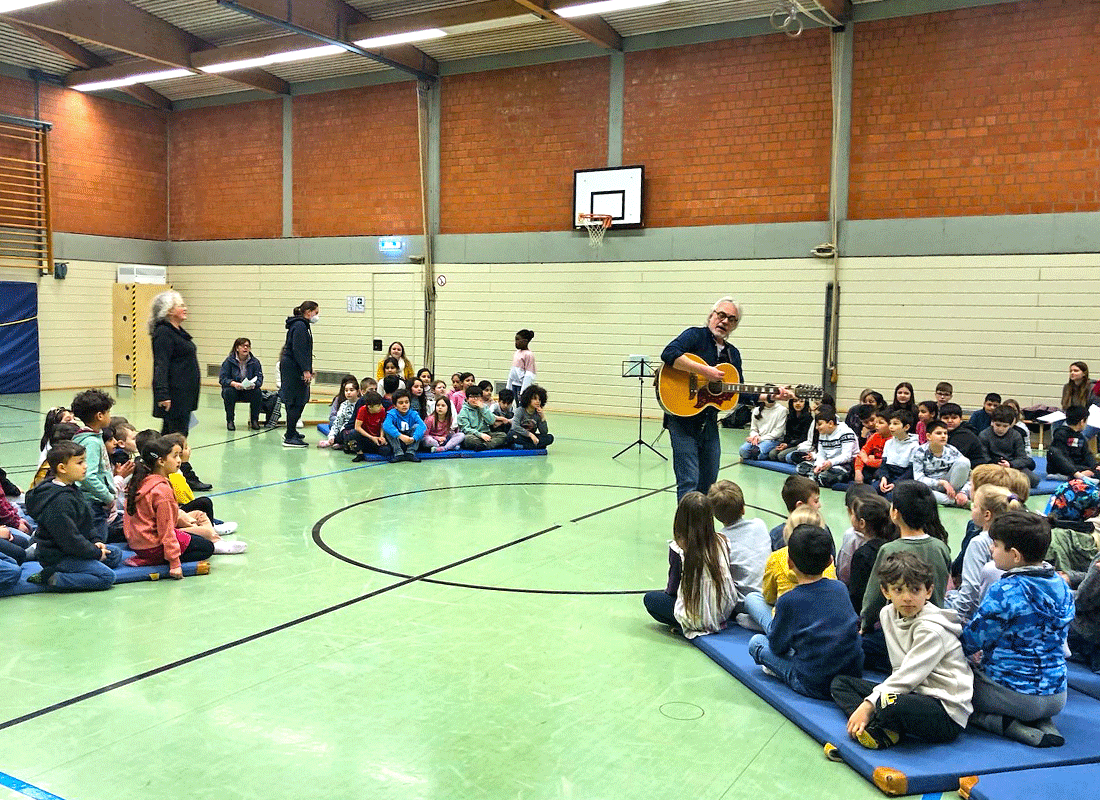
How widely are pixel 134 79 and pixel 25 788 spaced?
1728cm

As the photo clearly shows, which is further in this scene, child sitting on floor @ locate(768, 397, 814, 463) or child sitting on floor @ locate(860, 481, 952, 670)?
child sitting on floor @ locate(768, 397, 814, 463)

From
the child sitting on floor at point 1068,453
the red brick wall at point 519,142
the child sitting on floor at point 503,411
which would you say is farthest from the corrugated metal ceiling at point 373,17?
the child sitting on floor at point 1068,453

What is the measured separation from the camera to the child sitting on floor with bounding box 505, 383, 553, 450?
38.2 ft

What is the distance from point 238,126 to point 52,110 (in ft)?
11.1

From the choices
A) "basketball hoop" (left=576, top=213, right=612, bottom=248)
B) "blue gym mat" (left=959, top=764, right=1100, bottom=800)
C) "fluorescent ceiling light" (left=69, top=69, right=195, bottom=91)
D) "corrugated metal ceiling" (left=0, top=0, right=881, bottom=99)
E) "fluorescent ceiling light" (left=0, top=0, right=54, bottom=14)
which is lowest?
"blue gym mat" (left=959, top=764, right=1100, bottom=800)

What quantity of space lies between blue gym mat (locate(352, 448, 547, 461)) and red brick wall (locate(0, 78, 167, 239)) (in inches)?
461

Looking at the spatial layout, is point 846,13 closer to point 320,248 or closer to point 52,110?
point 320,248

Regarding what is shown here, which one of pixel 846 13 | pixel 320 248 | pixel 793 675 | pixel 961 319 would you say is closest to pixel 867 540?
pixel 793 675

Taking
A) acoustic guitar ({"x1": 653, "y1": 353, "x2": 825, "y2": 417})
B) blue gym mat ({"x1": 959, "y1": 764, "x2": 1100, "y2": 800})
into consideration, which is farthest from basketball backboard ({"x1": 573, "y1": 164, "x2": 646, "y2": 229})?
blue gym mat ({"x1": 959, "y1": 764, "x2": 1100, "y2": 800})

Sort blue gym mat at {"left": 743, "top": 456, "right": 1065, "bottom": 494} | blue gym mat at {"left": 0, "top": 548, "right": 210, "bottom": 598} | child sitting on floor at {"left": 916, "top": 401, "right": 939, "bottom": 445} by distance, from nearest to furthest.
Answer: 1. blue gym mat at {"left": 0, "top": 548, "right": 210, "bottom": 598}
2. blue gym mat at {"left": 743, "top": 456, "right": 1065, "bottom": 494}
3. child sitting on floor at {"left": 916, "top": 401, "right": 939, "bottom": 445}

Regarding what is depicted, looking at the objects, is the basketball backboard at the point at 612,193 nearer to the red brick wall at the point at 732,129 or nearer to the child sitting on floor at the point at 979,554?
the red brick wall at the point at 732,129

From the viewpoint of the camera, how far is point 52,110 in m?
18.4

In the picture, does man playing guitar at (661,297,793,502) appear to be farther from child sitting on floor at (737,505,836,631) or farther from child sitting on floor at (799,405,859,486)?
child sitting on floor at (799,405,859,486)

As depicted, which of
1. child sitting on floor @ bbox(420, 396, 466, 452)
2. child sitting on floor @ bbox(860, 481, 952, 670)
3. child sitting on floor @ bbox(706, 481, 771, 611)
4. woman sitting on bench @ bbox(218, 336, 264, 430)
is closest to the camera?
child sitting on floor @ bbox(860, 481, 952, 670)
